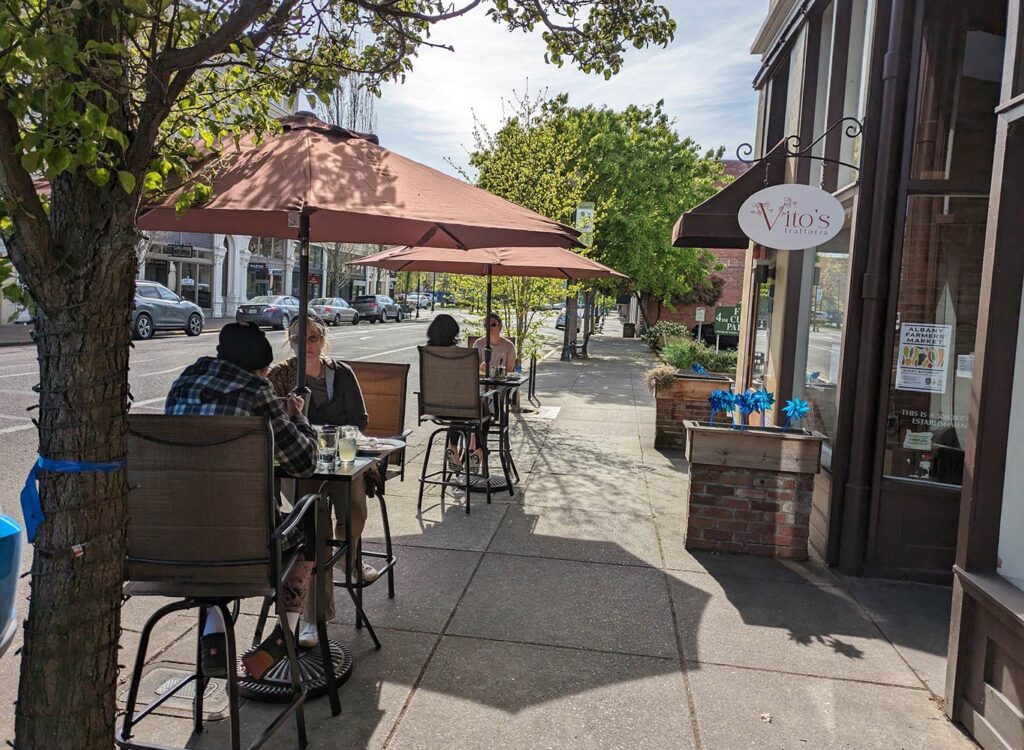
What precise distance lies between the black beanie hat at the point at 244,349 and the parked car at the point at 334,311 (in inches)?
1253

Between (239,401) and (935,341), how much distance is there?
440 centimetres

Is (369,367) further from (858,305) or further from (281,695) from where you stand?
(858,305)

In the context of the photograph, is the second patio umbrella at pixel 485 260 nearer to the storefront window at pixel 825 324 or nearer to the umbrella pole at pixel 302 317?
the storefront window at pixel 825 324

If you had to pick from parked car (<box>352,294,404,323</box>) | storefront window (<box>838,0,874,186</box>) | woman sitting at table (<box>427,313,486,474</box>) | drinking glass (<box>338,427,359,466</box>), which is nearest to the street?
woman sitting at table (<box>427,313,486,474</box>)

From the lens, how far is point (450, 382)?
260 inches

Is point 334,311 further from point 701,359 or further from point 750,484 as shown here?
point 750,484

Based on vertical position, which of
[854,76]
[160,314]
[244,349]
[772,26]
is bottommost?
[160,314]

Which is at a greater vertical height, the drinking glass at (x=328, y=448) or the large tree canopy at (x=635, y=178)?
the large tree canopy at (x=635, y=178)

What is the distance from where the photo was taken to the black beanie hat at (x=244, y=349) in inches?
124

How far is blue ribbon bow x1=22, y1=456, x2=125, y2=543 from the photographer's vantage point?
2.01 meters

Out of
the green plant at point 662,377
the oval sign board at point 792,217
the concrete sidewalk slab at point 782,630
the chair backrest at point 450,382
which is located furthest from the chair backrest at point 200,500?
the green plant at point 662,377

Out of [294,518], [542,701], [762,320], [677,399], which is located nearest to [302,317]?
[294,518]

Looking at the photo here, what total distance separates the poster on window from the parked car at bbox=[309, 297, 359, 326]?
31.0 metres

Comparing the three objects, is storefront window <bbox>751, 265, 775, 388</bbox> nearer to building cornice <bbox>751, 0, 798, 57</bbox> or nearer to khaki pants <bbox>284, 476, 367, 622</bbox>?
building cornice <bbox>751, 0, 798, 57</bbox>
